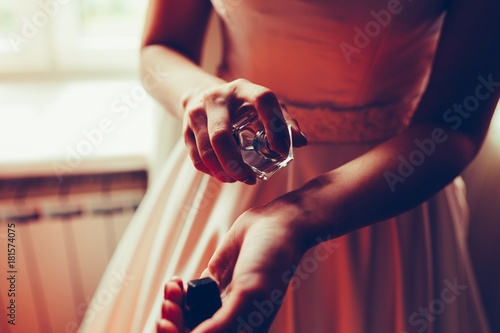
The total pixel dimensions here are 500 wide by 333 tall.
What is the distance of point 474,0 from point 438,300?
0.44 m

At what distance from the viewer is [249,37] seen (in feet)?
2.07

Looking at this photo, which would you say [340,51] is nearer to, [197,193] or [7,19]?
[197,193]

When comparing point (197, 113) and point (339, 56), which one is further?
point (339, 56)

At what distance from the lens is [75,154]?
1.06m

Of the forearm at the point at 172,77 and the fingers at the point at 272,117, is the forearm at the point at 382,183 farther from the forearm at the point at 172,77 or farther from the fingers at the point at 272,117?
the forearm at the point at 172,77

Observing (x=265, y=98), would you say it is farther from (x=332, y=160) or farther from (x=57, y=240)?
(x=57, y=240)

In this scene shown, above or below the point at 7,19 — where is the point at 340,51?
above

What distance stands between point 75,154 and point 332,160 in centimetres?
72

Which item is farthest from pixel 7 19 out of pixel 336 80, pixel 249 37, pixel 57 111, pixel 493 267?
pixel 493 267

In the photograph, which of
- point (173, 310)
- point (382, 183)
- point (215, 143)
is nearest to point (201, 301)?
point (173, 310)

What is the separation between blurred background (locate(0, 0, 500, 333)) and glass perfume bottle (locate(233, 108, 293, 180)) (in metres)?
0.53

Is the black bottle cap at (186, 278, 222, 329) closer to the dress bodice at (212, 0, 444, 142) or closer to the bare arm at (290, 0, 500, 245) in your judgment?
the bare arm at (290, 0, 500, 245)

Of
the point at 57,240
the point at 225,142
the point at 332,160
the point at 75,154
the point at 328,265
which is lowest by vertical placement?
the point at 57,240

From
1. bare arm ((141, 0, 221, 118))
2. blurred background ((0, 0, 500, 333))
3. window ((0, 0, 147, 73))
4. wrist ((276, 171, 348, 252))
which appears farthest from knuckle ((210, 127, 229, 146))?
window ((0, 0, 147, 73))
